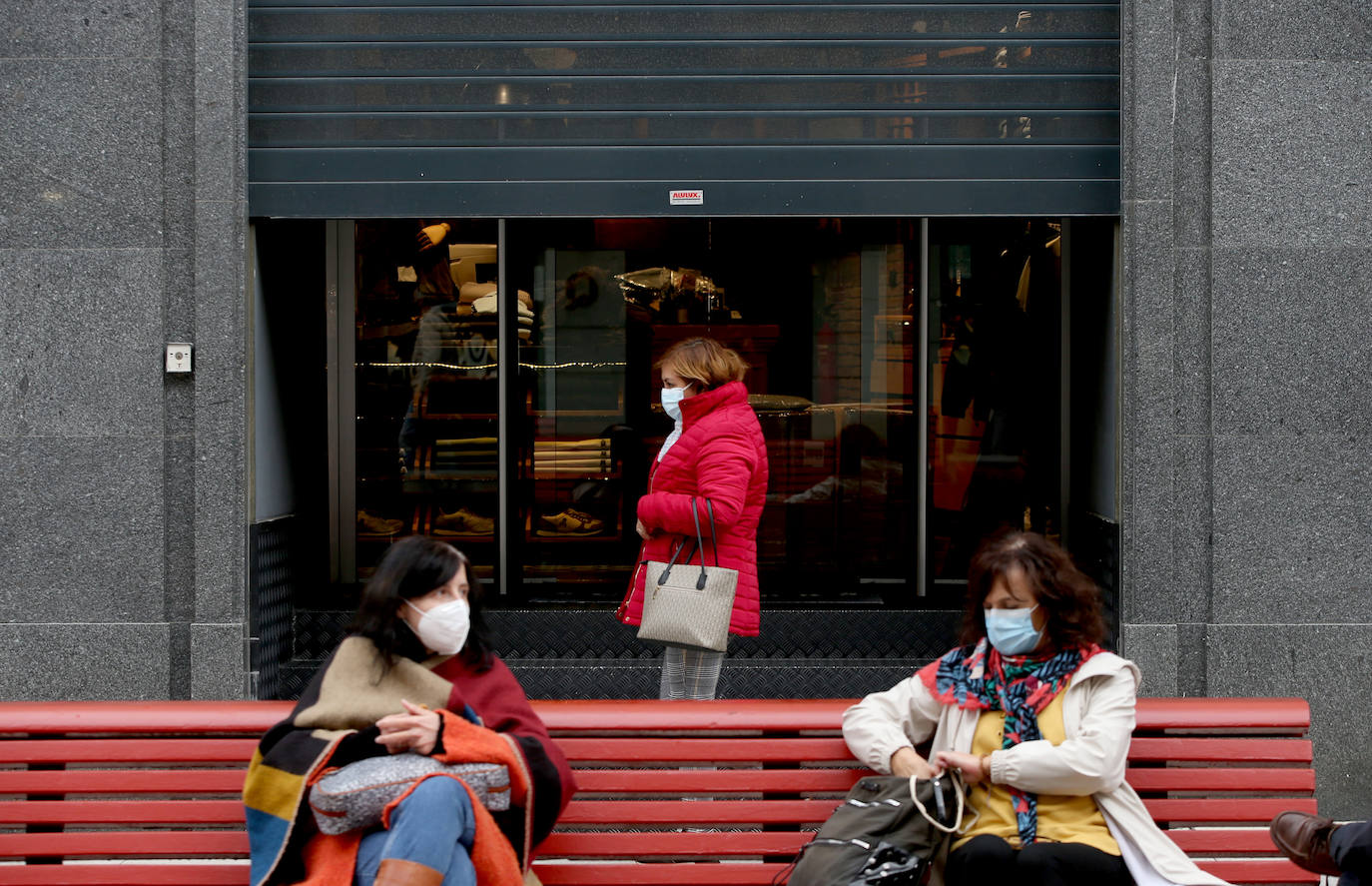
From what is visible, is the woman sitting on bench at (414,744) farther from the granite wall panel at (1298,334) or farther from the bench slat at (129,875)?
the granite wall panel at (1298,334)

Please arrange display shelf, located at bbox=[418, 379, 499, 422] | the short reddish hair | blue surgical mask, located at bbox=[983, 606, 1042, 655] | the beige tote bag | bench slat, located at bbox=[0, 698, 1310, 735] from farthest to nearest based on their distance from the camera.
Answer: display shelf, located at bbox=[418, 379, 499, 422] → the short reddish hair → the beige tote bag → bench slat, located at bbox=[0, 698, 1310, 735] → blue surgical mask, located at bbox=[983, 606, 1042, 655]

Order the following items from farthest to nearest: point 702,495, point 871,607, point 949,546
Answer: point 949,546 → point 871,607 → point 702,495

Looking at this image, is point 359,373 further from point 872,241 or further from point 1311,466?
point 1311,466

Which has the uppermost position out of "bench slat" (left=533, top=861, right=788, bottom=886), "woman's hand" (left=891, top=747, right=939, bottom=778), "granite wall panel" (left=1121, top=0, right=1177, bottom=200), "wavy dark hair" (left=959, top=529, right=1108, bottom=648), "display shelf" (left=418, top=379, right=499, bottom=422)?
"granite wall panel" (left=1121, top=0, right=1177, bottom=200)

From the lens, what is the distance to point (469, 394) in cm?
806

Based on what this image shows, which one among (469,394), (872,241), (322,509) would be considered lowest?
(322,509)

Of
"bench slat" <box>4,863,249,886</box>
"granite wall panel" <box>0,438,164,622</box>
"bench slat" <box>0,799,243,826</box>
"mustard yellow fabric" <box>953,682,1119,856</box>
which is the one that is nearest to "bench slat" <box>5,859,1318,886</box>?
"bench slat" <box>4,863,249,886</box>

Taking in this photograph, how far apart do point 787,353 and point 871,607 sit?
1717mm

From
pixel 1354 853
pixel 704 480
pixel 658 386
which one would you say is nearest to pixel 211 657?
pixel 704 480

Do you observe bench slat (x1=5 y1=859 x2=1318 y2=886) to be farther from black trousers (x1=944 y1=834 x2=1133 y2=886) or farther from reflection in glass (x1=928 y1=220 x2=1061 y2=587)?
reflection in glass (x1=928 y1=220 x2=1061 y2=587)

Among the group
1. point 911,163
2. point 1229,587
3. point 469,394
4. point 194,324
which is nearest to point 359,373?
point 469,394

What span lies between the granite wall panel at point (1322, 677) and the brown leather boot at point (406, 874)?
14.4 ft

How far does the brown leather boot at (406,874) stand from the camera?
2840 mm

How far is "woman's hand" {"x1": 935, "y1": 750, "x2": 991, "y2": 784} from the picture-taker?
3254mm
